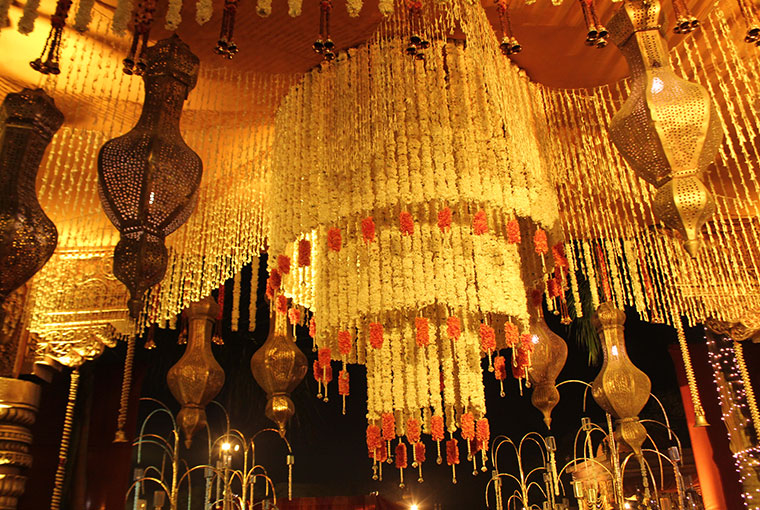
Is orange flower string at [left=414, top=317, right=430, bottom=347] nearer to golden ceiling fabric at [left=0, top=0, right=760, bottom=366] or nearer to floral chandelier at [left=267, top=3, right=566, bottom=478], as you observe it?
floral chandelier at [left=267, top=3, right=566, bottom=478]

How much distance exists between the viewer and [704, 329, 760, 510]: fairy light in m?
6.00

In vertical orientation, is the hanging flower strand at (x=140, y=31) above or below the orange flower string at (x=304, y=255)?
above

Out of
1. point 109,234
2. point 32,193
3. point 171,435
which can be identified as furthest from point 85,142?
point 171,435

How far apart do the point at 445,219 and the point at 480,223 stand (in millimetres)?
182

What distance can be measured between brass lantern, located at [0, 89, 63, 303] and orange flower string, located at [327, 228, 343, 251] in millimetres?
1254

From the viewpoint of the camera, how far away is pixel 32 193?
2.42m

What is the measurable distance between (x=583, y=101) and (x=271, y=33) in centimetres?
196

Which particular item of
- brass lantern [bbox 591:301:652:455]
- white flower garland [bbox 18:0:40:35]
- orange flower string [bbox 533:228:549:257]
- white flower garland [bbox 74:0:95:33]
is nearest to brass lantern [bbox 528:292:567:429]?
brass lantern [bbox 591:301:652:455]

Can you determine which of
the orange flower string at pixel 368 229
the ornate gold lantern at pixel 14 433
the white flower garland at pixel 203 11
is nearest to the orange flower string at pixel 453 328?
the orange flower string at pixel 368 229

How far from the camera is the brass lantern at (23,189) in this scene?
87.8 inches

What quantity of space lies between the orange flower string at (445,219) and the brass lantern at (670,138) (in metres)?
1.04

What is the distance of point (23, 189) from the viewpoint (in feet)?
7.80

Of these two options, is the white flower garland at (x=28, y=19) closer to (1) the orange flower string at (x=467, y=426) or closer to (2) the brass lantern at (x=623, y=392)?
(1) the orange flower string at (x=467, y=426)

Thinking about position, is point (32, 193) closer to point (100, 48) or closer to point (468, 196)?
point (100, 48)
